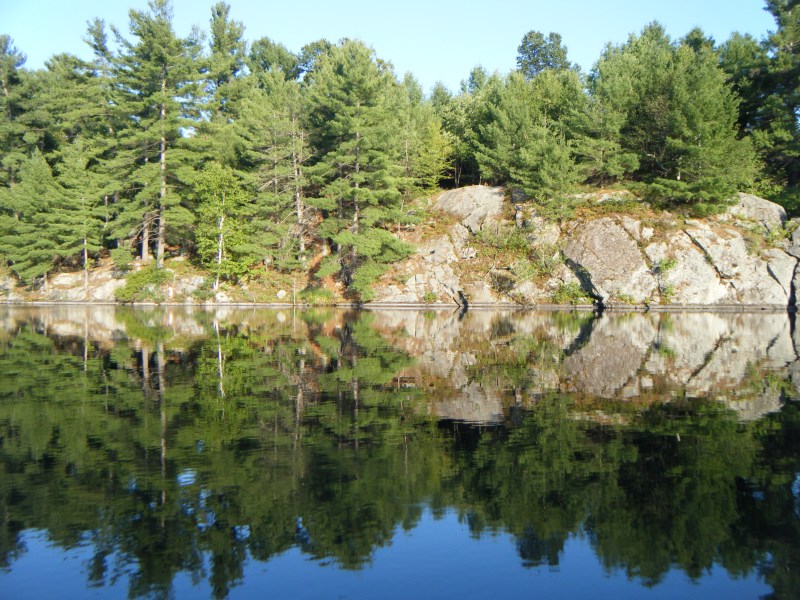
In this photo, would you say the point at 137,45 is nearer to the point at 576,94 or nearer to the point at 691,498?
the point at 576,94

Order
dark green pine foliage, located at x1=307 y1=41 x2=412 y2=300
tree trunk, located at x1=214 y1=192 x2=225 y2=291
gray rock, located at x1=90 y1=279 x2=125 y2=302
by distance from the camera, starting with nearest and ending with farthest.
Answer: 1. dark green pine foliage, located at x1=307 y1=41 x2=412 y2=300
2. tree trunk, located at x1=214 y1=192 x2=225 y2=291
3. gray rock, located at x1=90 y1=279 x2=125 y2=302

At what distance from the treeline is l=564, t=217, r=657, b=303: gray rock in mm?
3924

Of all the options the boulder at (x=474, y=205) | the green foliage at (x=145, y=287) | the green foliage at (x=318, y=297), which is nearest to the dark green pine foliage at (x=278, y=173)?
the green foliage at (x=318, y=297)

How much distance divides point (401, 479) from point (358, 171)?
135 feet

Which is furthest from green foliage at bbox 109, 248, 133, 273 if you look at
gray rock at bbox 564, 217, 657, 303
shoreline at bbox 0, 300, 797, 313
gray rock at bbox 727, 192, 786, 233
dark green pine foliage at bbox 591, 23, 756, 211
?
gray rock at bbox 727, 192, 786, 233

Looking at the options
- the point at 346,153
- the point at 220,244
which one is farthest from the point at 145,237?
the point at 346,153

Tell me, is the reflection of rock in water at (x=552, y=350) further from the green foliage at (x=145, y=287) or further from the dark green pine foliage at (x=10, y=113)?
the dark green pine foliage at (x=10, y=113)

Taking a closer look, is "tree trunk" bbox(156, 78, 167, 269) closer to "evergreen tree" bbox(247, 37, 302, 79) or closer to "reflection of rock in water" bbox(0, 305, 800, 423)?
"reflection of rock in water" bbox(0, 305, 800, 423)

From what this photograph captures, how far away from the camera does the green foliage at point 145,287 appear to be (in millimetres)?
49281

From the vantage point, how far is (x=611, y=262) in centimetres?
4447

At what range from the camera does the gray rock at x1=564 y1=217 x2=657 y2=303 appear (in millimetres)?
43844

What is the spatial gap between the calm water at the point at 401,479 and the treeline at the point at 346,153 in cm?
3084

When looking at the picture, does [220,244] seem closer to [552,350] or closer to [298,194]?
[298,194]

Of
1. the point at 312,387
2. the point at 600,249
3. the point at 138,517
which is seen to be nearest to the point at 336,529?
the point at 138,517
